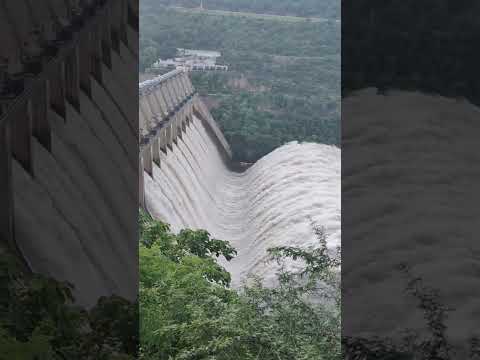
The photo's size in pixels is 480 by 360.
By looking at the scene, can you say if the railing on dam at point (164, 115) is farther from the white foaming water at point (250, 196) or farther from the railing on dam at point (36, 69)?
the railing on dam at point (36, 69)

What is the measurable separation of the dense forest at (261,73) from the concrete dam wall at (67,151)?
17392 millimetres

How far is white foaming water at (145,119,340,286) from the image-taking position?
A: 32.9 feet

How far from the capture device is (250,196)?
16000 millimetres

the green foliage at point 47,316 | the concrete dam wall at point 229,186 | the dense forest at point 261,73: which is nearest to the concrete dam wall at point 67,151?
the green foliage at point 47,316

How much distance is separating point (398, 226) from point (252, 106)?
24044 millimetres

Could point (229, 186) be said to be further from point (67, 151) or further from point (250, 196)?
point (67, 151)

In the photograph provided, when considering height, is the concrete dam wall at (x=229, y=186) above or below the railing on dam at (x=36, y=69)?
above

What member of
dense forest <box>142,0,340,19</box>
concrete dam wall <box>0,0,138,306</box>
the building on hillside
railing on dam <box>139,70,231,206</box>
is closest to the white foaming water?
railing on dam <box>139,70,231,206</box>

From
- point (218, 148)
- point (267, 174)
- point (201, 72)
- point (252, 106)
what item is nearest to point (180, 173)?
point (267, 174)

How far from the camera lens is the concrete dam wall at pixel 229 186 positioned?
34.1ft

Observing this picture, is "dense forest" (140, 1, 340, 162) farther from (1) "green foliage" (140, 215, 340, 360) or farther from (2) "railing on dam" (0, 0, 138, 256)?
(2) "railing on dam" (0, 0, 138, 256)

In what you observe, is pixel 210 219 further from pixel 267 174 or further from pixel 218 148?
pixel 218 148

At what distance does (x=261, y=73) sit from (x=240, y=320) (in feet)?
96.7

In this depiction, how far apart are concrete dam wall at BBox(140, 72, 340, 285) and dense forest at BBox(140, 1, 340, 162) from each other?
2.94 m
